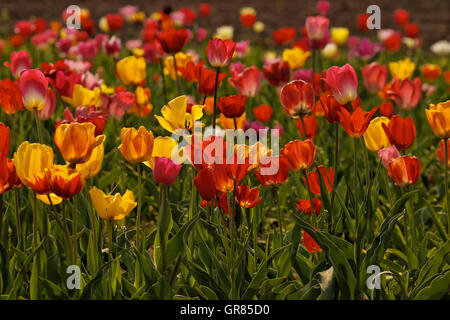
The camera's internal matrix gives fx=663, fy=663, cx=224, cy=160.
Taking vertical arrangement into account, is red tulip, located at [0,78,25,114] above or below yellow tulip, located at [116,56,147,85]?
below

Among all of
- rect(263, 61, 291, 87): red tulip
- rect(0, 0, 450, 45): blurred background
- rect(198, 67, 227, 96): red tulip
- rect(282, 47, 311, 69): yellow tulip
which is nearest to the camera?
rect(198, 67, 227, 96): red tulip

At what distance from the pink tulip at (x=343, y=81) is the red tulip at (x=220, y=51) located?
0.34 m

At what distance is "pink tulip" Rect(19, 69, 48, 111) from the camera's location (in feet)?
6.50

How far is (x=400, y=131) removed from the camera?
6.64 ft

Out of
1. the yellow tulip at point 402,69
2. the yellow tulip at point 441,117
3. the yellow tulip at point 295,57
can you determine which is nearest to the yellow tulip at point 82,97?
the yellow tulip at point 441,117

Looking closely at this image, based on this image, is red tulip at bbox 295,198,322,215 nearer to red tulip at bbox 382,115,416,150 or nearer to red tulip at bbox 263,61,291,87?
red tulip at bbox 382,115,416,150

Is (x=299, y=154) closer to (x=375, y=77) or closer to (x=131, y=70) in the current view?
(x=375, y=77)

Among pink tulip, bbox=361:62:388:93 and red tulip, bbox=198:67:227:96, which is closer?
red tulip, bbox=198:67:227:96

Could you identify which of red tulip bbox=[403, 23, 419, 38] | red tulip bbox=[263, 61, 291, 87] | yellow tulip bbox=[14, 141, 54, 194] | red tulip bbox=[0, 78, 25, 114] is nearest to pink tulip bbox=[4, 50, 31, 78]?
red tulip bbox=[0, 78, 25, 114]

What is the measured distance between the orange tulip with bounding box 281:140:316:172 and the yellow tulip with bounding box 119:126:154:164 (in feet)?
1.36

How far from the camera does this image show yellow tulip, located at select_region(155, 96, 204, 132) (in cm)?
190

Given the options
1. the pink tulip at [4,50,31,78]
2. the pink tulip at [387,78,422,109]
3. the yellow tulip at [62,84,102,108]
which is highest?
the pink tulip at [4,50,31,78]

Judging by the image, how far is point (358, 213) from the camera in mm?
1921

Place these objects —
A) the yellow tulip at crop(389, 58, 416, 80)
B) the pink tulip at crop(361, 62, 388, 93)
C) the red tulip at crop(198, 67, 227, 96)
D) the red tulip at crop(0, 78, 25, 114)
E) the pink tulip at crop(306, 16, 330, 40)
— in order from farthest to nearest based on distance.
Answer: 1. the yellow tulip at crop(389, 58, 416, 80)
2. the pink tulip at crop(306, 16, 330, 40)
3. the pink tulip at crop(361, 62, 388, 93)
4. the red tulip at crop(0, 78, 25, 114)
5. the red tulip at crop(198, 67, 227, 96)
